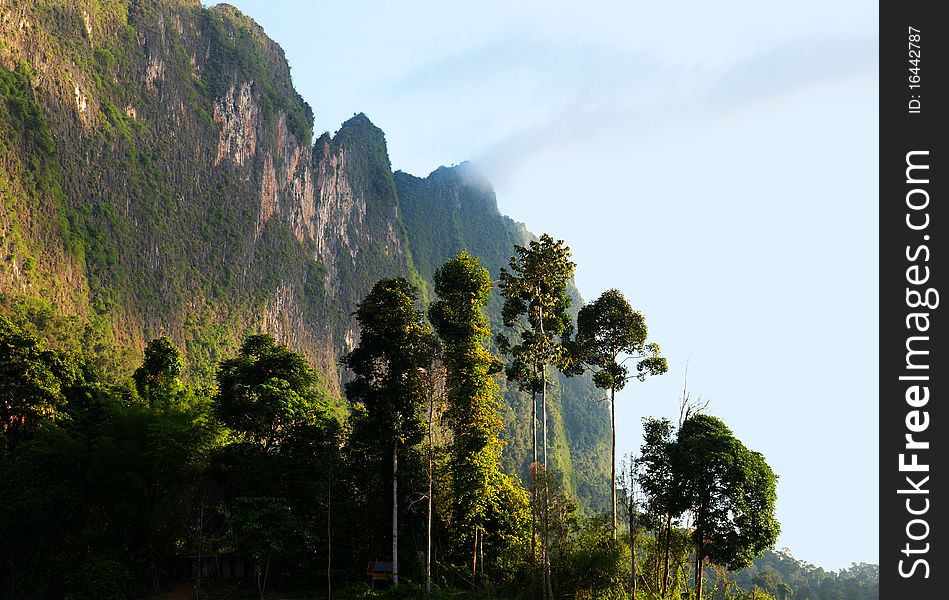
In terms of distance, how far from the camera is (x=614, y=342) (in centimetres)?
2403

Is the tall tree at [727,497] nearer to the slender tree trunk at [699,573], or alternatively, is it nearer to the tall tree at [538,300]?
the slender tree trunk at [699,573]

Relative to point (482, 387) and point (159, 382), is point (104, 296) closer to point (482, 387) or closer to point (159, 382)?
point (159, 382)

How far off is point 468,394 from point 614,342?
212 inches

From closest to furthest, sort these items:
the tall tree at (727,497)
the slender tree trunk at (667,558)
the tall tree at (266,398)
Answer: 1. the tall tree at (727,497)
2. the slender tree trunk at (667,558)
3. the tall tree at (266,398)

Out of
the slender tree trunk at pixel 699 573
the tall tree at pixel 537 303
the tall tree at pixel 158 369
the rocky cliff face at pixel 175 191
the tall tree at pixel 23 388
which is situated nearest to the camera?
the slender tree trunk at pixel 699 573

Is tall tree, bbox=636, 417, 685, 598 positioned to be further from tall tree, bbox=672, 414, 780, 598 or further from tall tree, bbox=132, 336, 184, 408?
tall tree, bbox=132, 336, 184, 408

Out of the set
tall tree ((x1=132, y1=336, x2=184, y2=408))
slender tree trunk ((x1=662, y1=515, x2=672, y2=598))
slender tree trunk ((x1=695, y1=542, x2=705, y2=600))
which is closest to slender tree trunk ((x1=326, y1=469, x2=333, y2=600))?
slender tree trunk ((x1=662, y1=515, x2=672, y2=598))

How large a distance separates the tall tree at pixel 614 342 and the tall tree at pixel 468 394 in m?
3.37

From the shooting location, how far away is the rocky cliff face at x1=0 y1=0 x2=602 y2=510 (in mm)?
72438

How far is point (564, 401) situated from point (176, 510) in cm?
15072

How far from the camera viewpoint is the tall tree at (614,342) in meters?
23.7

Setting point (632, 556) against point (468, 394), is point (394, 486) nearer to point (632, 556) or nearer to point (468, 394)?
point (468, 394)

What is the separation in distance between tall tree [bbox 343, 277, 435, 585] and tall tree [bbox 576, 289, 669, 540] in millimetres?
5485

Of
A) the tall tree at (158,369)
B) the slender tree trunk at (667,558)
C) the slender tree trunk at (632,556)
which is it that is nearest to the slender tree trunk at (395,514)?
the slender tree trunk at (632,556)
